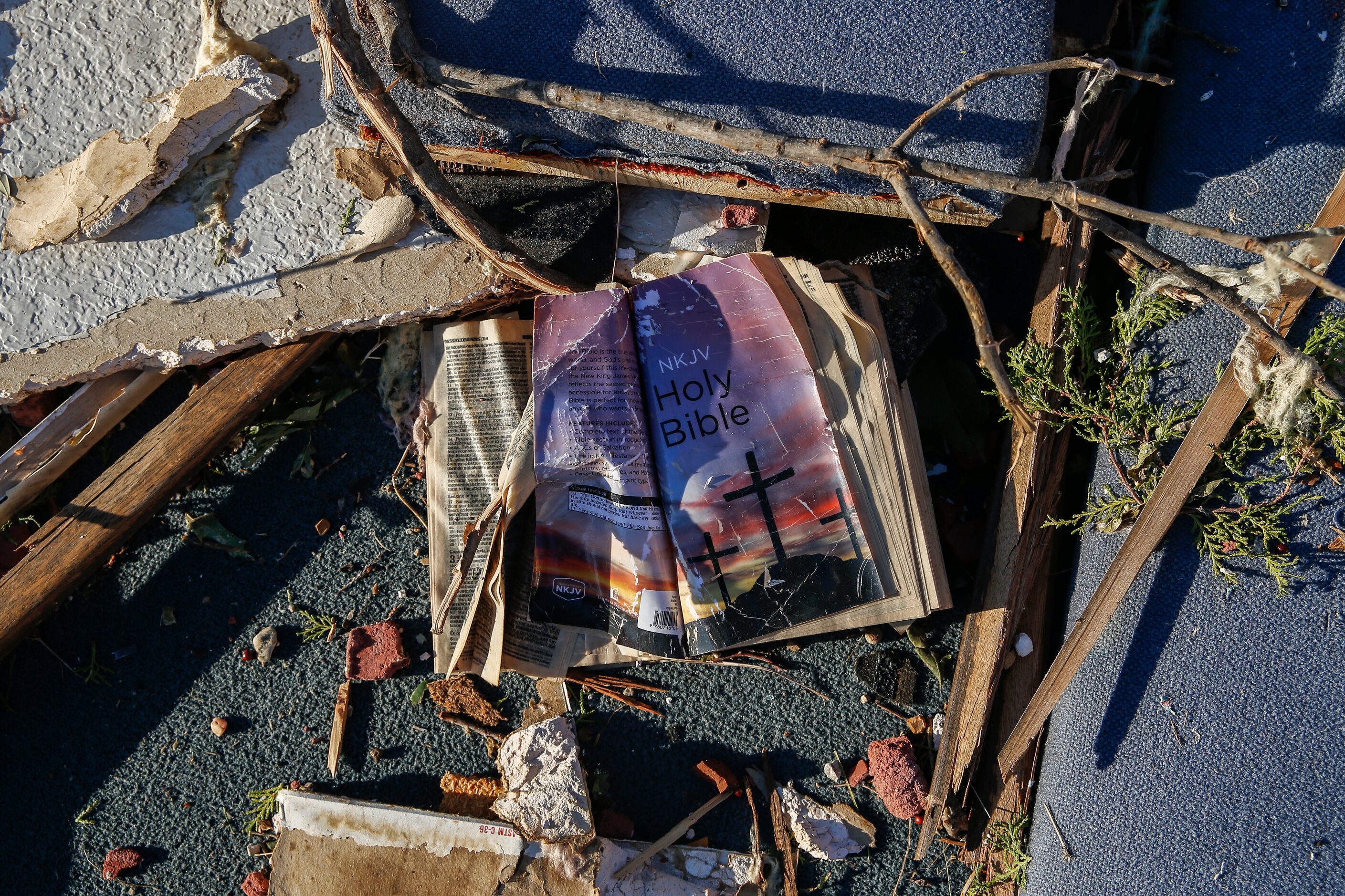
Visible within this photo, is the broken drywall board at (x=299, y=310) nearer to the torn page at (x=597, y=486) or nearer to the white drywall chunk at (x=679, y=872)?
the torn page at (x=597, y=486)

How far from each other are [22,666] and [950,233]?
2447mm

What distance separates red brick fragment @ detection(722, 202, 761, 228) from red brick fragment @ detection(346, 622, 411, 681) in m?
1.23

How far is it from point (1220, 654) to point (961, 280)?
900 mm

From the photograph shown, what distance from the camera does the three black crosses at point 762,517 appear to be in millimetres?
1858

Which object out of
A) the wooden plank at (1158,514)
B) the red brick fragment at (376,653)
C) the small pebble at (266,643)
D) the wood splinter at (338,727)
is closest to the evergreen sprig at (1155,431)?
the wooden plank at (1158,514)

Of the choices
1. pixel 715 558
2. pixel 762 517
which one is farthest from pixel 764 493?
pixel 715 558

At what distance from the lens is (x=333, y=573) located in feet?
6.80

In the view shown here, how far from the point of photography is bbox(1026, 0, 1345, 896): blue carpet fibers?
5.24ft

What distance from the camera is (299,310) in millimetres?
1966

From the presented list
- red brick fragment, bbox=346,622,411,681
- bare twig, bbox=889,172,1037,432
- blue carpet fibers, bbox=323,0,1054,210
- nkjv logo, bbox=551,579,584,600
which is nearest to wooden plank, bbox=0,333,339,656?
red brick fragment, bbox=346,622,411,681

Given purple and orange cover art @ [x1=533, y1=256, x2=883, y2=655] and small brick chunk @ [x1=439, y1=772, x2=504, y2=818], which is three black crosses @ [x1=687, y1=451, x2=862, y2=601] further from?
small brick chunk @ [x1=439, y1=772, x2=504, y2=818]

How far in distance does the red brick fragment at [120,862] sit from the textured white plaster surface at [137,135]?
1.22m

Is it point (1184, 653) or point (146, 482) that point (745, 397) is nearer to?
point (1184, 653)

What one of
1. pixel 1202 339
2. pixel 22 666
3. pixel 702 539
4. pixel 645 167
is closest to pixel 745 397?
pixel 702 539
